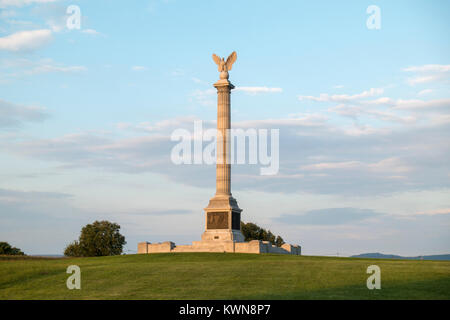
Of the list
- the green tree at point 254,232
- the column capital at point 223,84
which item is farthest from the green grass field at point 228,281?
the green tree at point 254,232

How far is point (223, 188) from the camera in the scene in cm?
5788

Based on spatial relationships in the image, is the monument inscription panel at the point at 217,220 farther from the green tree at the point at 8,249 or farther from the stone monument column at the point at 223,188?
the green tree at the point at 8,249

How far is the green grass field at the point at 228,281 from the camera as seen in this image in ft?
81.4

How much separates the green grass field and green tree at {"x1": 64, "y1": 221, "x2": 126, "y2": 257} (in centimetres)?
3809

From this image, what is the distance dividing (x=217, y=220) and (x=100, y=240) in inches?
947

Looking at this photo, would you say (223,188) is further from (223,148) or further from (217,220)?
(223,148)

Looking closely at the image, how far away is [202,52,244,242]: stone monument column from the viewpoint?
55.7 m

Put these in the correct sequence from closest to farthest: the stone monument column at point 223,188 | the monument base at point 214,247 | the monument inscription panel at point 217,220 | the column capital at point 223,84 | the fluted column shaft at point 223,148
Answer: the monument base at point 214,247 < the stone monument column at point 223,188 < the monument inscription panel at point 217,220 < the fluted column shaft at point 223,148 < the column capital at point 223,84

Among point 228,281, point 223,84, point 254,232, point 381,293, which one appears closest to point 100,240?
point 254,232

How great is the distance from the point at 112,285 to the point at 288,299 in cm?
962

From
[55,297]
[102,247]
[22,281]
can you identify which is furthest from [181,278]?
[102,247]

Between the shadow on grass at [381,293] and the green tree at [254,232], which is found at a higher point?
the green tree at [254,232]

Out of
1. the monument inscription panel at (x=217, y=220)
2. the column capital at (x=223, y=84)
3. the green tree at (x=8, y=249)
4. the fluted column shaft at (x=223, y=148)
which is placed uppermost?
the column capital at (x=223, y=84)
